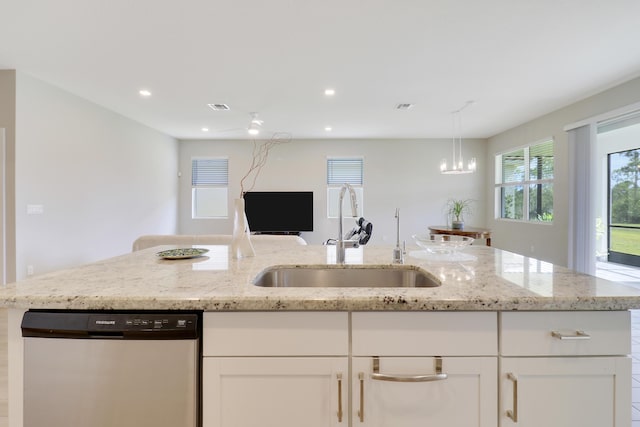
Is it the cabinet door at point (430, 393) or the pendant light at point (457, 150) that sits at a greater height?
the pendant light at point (457, 150)

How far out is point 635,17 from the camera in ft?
7.27

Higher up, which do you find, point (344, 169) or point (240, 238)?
point (344, 169)

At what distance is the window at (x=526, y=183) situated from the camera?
4785 mm

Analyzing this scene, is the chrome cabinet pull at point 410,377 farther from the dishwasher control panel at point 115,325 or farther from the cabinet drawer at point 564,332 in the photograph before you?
the dishwasher control panel at point 115,325

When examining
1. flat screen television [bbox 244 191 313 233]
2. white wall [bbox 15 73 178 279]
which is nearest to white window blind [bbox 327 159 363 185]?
flat screen television [bbox 244 191 313 233]

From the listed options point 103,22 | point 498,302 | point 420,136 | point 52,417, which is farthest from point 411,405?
point 420,136

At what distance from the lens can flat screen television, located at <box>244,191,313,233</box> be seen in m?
6.16

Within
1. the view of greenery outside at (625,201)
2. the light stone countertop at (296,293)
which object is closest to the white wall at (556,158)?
the view of greenery outside at (625,201)

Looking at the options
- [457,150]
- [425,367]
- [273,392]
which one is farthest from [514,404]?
[457,150]

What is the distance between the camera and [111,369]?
83 centimetres

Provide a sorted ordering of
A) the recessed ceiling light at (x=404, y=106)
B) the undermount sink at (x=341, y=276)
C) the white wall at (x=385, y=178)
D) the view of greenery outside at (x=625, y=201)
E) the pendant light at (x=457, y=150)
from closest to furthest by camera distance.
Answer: the undermount sink at (x=341, y=276) → the recessed ceiling light at (x=404, y=106) → the pendant light at (x=457, y=150) → the view of greenery outside at (x=625, y=201) → the white wall at (x=385, y=178)

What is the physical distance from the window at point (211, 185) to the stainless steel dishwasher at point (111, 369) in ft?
19.0

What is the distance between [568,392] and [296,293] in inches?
32.4

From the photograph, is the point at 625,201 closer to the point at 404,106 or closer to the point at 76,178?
the point at 404,106
